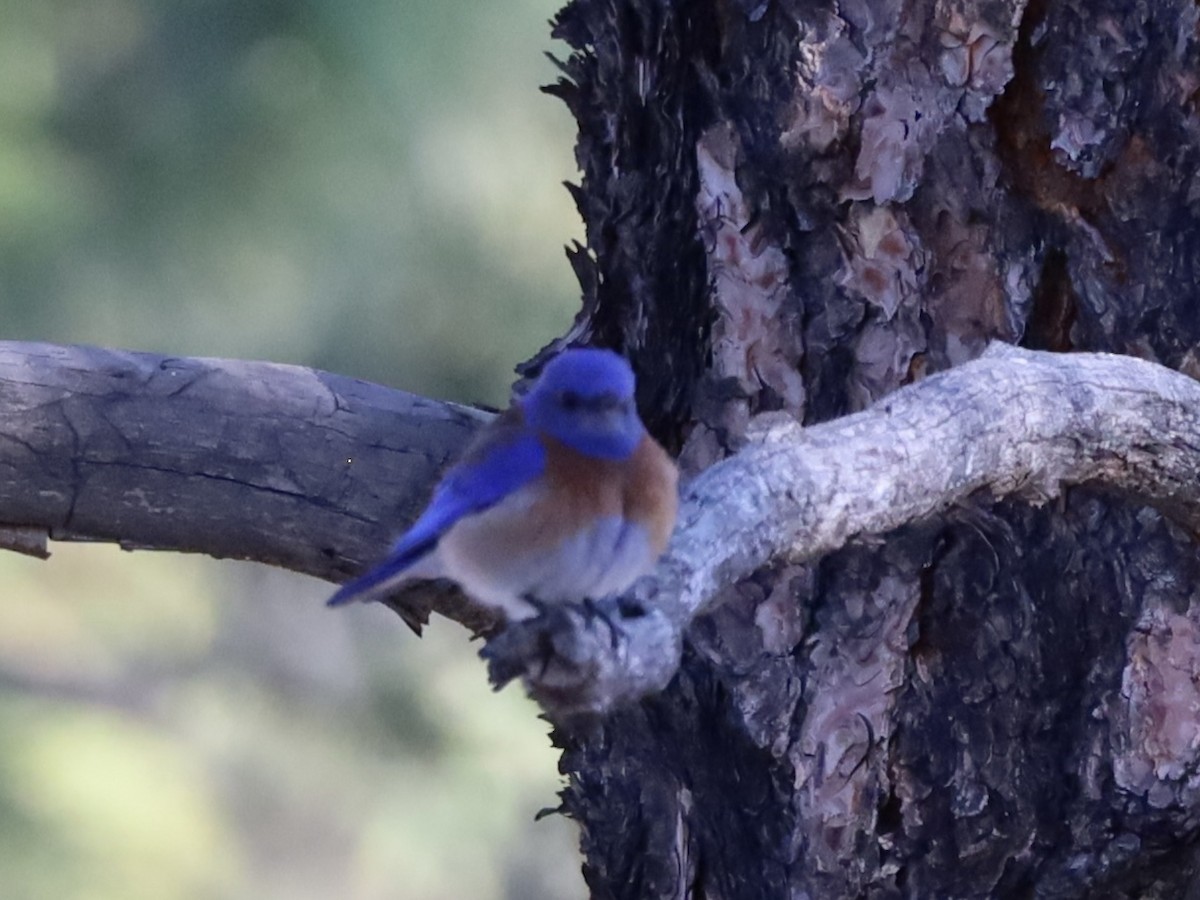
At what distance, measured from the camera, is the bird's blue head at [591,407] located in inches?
53.4

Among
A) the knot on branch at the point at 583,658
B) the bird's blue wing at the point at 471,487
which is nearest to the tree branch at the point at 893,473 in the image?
the knot on branch at the point at 583,658

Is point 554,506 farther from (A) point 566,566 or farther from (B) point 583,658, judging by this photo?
(B) point 583,658

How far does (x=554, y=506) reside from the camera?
1328 millimetres

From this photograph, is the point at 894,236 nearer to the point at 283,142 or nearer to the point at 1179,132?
the point at 1179,132

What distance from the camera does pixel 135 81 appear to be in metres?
2.81

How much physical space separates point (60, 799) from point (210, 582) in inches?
26.8

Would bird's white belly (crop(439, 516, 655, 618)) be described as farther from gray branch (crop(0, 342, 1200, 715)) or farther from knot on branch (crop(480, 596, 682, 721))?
knot on branch (crop(480, 596, 682, 721))

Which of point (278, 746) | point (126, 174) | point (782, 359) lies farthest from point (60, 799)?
point (782, 359)

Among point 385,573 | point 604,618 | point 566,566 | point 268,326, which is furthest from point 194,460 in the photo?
point 268,326

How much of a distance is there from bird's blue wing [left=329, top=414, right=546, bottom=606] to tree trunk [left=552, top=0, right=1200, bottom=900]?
35cm

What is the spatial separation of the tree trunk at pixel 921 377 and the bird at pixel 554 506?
1.03ft

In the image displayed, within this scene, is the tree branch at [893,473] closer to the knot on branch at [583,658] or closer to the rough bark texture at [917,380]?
the knot on branch at [583,658]

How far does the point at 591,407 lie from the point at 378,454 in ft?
0.80

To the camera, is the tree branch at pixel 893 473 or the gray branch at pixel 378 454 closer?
the tree branch at pixel 893 473
